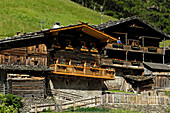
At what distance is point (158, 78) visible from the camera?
133 ft

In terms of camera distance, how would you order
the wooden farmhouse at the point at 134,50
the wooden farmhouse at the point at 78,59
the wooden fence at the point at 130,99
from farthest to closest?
the wooden farmhouse at the point at 134,50 < the wooden fence at the point at 130,99 < the wooden farmhouse at the point at 78,59

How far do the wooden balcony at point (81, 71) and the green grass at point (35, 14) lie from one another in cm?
2325

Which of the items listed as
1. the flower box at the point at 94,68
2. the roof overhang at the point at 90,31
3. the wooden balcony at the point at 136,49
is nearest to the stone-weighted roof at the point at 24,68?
the roof overhang at the point at 90,31

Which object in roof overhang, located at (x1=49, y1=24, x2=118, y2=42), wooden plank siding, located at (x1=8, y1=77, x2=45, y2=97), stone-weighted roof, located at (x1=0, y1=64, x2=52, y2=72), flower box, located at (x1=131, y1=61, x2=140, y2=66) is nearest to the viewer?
stone-weighted roof, located at (x1=0, y1=64, x2=52, y2=72)

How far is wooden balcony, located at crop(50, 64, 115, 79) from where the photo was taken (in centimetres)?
2983

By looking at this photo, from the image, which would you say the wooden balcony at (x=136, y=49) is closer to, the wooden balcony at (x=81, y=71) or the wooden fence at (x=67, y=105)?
the wooden balcony at (x=81, y=71)

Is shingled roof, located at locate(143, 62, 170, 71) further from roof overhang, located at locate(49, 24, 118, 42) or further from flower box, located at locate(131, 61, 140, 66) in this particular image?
roof overhang, located at locate(49, 24, 118, 42)

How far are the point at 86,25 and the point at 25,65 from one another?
7491mm

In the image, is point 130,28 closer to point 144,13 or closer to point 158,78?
point 158,78

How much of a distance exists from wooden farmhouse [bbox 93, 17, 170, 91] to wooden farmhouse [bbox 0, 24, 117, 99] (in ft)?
12.6

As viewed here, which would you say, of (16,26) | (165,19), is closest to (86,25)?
(16,26)

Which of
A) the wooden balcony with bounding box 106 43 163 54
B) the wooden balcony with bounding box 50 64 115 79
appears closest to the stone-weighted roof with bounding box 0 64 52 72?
the wooden balcony with bounding box 50 64 115 79

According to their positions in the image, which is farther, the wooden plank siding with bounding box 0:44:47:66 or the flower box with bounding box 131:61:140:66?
the flower box with bounding box 131:61:140:66

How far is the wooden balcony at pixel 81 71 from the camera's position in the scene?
2983 cm
